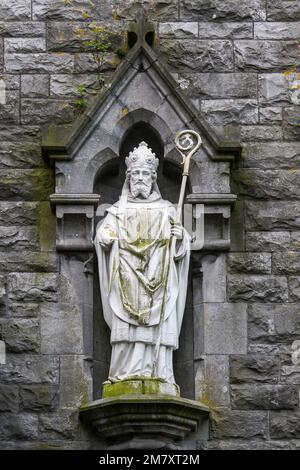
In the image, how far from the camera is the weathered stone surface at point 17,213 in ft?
54.5

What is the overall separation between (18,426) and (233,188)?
9.36 ft

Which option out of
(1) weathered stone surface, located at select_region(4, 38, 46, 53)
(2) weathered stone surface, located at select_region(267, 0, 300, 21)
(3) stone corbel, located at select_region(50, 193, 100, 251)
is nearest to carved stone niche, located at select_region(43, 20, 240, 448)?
(3) stone corbel, located at select_region(50, 193, 100, 251)

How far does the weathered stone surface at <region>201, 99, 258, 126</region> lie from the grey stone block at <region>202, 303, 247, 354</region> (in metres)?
1.73

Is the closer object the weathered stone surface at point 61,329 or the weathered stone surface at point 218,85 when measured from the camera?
the weathered stone surface at point 61,329

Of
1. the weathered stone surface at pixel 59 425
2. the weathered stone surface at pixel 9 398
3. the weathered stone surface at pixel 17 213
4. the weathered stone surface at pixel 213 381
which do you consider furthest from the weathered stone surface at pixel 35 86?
the weathered stone surface at pixel 59 425

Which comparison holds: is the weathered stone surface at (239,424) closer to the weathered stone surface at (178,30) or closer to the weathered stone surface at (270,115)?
the weathered stone surface at (270,115)

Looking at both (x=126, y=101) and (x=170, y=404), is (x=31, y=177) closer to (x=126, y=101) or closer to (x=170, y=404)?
(x=126, y=101)

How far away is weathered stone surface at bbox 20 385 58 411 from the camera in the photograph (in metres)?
16.0

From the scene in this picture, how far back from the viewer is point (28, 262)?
1647cm

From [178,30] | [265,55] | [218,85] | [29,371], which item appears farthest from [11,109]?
[29,371]

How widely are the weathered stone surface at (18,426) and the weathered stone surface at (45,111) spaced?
2.71 meters

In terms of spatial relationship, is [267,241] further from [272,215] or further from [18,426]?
[18,426]

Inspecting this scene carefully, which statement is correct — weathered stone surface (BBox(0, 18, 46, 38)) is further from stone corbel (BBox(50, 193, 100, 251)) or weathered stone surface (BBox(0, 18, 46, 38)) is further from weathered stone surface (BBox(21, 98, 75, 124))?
stone corbel (BBox(50, 193, 100, 251))

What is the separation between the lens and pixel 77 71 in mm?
17094
